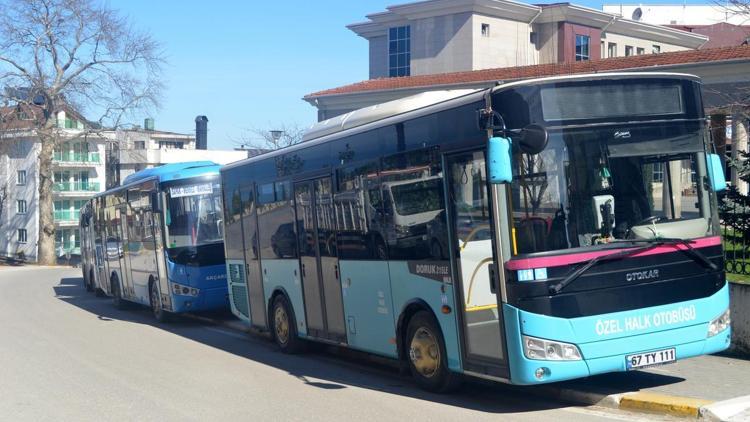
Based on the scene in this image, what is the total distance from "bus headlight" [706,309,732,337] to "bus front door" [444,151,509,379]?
215 centimetres

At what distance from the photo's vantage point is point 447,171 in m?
9.00

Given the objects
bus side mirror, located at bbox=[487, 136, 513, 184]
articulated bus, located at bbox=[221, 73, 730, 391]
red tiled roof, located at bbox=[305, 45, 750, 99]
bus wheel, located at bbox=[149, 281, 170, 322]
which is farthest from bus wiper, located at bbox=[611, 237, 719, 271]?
red tiled roof, located at bbox=[305, 45, 750, 99]

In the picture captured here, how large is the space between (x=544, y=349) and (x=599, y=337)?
1.83 ft

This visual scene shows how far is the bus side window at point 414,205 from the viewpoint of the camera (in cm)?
918

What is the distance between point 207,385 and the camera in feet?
37.4

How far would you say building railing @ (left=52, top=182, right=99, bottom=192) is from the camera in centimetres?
7912

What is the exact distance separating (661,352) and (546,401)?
1.43 meters

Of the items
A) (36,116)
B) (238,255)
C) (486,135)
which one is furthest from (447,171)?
(36,116)

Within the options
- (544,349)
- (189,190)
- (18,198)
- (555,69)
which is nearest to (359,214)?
(544,349)

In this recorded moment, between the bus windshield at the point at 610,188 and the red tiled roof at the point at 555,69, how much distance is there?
15.5 meters

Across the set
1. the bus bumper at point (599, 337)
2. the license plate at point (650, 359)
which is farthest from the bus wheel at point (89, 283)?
the license plate at point (650, 359)

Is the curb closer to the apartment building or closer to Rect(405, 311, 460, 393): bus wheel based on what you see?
Rect(405, 311, 460, 393): bus wheel

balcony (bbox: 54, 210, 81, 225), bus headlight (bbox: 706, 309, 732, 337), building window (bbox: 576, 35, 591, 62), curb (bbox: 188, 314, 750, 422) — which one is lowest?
curb (bbox: 188, 314, 750, 422)

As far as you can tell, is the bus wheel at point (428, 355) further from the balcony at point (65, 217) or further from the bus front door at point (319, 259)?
the balcony at point (65, 217)
